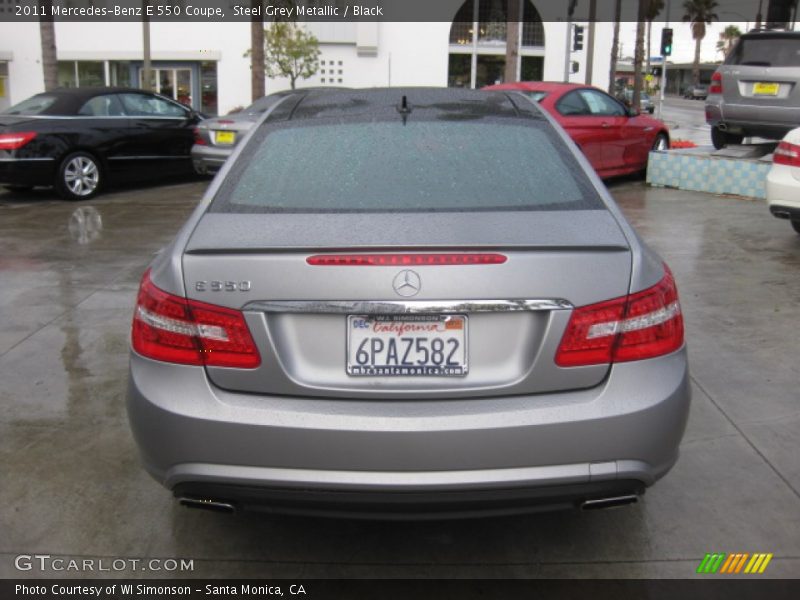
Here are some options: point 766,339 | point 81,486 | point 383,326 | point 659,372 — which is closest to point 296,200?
point 383,326

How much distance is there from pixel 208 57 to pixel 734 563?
34.9m

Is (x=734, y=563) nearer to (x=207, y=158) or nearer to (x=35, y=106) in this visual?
(x=207, y=158)

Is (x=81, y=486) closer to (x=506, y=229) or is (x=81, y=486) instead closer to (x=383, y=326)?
(x=383, y=326)

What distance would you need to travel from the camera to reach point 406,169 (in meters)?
3.10

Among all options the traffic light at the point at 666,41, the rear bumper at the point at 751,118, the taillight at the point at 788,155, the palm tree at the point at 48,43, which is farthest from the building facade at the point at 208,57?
the taillight at the point at 788,155

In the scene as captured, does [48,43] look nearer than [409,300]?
No

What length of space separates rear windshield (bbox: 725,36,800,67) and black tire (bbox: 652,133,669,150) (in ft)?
7.11

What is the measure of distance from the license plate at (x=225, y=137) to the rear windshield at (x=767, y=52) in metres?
6.73

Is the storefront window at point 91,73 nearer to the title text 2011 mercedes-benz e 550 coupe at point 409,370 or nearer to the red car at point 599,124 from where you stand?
the red car at point 599,124

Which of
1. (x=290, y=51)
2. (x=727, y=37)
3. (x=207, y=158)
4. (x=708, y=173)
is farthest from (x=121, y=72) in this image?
(x=727, y=37)

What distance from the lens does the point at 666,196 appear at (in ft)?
37.3

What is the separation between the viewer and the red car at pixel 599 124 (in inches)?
445

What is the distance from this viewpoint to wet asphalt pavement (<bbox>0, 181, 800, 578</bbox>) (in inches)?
118

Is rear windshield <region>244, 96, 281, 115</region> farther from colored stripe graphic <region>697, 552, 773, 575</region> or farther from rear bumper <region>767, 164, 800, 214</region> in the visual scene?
colored stripe graphic <region>697, 552, 773, 575</region>
